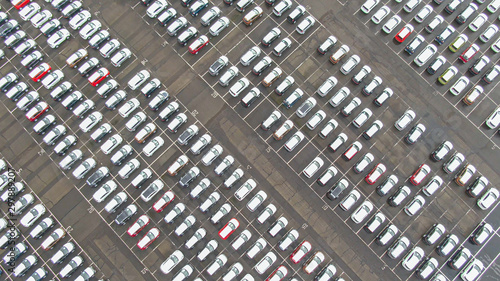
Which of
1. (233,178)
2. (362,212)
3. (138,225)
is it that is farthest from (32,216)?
(362,212)

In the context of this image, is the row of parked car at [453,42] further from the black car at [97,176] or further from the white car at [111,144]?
the black car at [97,176]

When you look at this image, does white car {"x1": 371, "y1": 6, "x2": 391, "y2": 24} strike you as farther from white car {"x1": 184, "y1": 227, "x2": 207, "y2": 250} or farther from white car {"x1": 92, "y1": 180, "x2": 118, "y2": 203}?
white car {"x1": 92, "y1": 180, "x2": 118, "y2": 203}

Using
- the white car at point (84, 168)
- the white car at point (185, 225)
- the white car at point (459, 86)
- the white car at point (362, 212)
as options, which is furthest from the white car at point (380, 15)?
the white car at point (84, 168)

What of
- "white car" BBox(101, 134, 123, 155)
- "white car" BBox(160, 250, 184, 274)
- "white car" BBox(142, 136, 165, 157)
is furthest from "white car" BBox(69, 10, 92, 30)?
"white car" BBox(160, 250, 184, 274)

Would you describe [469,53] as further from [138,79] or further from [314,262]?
[138,79]

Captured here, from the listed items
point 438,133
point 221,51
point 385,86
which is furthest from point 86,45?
point 438,133

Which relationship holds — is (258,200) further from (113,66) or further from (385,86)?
(113,66)

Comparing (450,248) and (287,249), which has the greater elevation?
(287,249)
